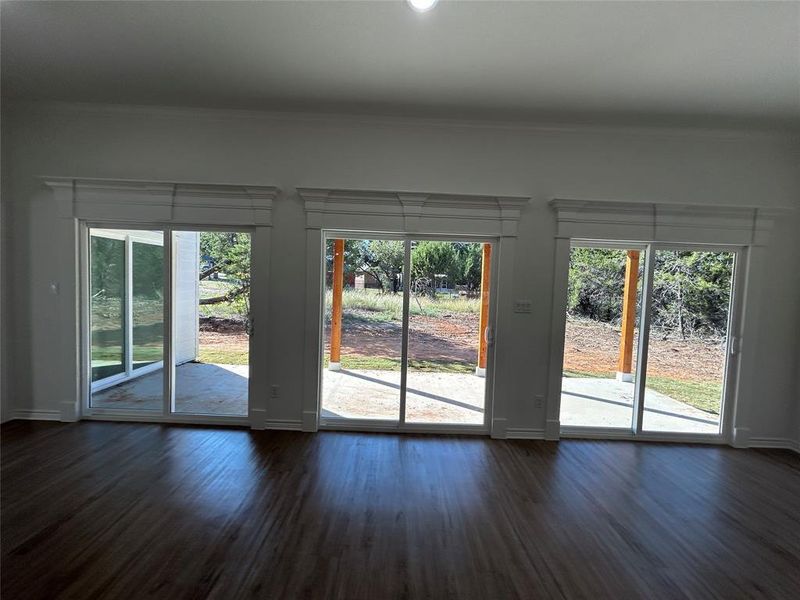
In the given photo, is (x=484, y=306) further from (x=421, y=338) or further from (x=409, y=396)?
(x=409, y=396)

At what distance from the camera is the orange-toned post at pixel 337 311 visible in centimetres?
379

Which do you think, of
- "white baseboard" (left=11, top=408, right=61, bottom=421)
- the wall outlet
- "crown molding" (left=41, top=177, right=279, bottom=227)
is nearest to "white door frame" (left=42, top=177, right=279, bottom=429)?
"crown molding" (left=41, top=177, right=279, bottom=227)

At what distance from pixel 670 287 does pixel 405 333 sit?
9.08 ft

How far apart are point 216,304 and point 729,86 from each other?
15.8 ft

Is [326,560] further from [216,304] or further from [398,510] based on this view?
[216,304]

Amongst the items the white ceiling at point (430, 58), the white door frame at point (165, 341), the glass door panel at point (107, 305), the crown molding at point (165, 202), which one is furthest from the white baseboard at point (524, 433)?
the glass door panel at point (107, 305)

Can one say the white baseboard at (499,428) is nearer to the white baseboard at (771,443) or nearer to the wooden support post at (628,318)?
the wooden support post at (628,318)

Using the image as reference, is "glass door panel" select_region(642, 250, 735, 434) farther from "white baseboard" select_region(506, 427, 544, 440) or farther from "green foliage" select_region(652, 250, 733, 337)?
"white baseboard" select_region(506, 427, 544, 440)

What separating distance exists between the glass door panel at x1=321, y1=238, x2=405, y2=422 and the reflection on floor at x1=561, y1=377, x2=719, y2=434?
183 cm

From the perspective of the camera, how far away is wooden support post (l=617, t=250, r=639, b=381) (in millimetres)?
3785

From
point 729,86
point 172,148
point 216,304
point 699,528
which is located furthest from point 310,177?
point 699,528

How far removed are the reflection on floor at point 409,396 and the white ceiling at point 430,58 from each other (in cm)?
261

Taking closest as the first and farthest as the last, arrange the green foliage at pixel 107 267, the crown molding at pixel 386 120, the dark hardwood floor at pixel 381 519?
the dark hardwood floor at pixel 381 519
the crown molding at pixel 386 120
the green foliage at pixel 107 267

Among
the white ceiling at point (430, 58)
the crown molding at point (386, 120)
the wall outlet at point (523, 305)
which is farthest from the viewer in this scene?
the wall outlet at point (523, 305)
